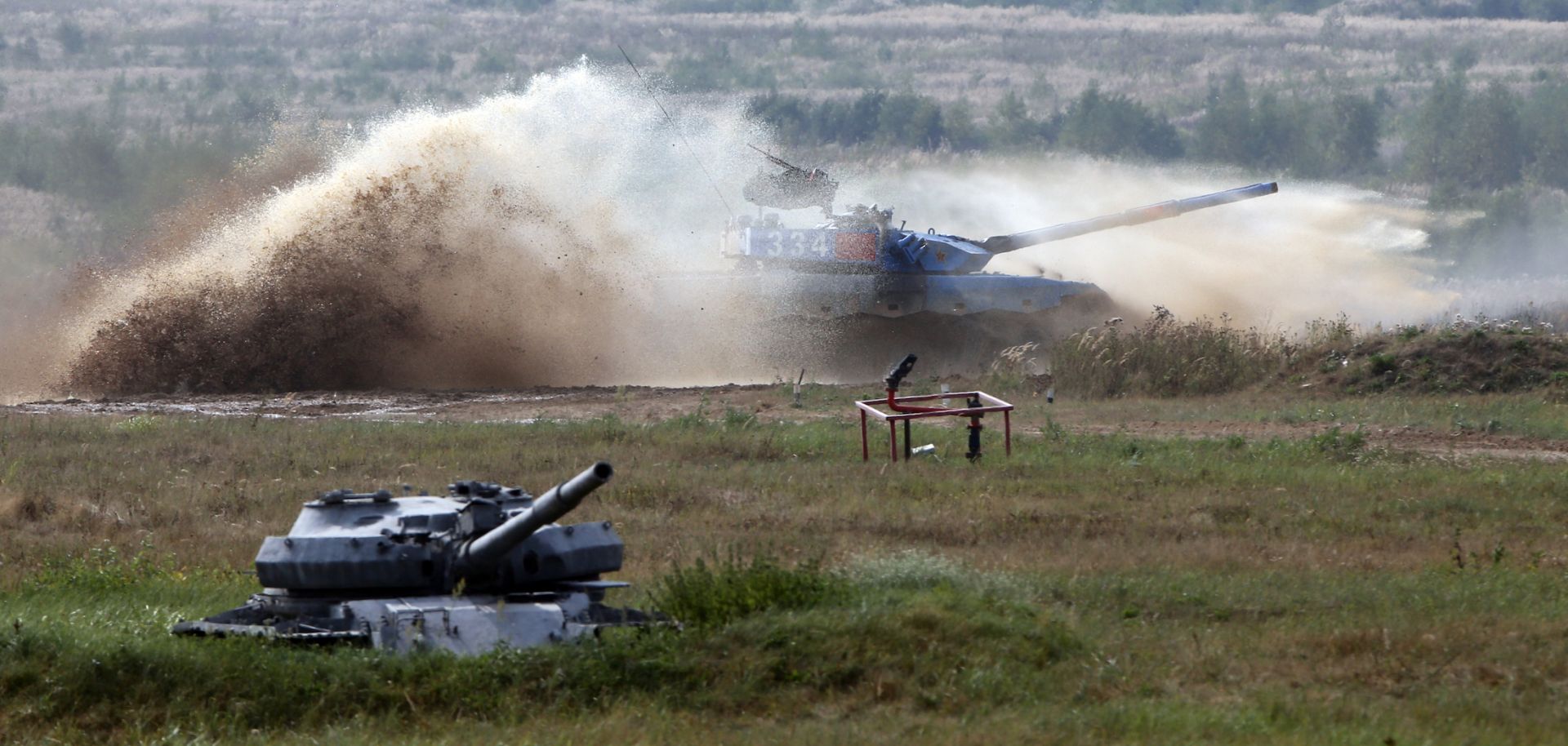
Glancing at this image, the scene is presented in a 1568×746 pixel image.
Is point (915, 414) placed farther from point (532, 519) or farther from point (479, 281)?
point (479, 281)

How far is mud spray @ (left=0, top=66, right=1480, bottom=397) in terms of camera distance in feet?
89.1

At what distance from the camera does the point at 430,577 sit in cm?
962

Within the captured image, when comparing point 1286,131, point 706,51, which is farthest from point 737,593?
point 706,51

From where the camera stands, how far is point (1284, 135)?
214 feet

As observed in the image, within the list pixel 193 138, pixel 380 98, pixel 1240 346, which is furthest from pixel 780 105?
pixel 1240 346

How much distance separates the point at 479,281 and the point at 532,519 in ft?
63.9

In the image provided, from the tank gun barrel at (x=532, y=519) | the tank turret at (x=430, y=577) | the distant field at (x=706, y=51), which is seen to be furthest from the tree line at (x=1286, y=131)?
the tank gun barrel at (x=532, y=519)

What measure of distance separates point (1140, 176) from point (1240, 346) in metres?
24.8

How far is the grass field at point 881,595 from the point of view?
869 cm

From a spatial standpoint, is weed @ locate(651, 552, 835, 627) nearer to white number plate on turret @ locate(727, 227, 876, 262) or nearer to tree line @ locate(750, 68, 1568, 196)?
white number plate on turret @ locate(727, 227, 876, 262)

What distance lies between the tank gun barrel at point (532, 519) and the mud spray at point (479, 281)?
1801cm

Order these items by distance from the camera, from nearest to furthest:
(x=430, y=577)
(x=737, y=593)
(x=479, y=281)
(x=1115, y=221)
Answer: (x=430, y=577), (x=737, y=593), (x=479, y=281), (x=1115, y=221)

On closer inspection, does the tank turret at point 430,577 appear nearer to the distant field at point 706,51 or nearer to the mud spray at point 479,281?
the mud spray at point 479,281

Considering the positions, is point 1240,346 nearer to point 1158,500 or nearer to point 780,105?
point 1158,500
